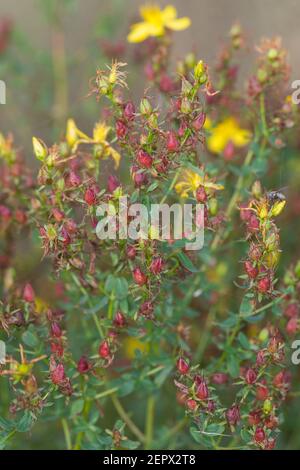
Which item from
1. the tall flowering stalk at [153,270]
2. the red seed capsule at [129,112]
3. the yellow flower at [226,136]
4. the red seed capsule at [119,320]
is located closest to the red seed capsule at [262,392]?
the tall flowering stalk at [153,270]

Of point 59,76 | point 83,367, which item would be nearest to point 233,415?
point 83,367

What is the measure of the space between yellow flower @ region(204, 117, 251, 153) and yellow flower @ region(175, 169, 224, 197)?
39cm

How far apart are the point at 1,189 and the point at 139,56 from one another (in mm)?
628

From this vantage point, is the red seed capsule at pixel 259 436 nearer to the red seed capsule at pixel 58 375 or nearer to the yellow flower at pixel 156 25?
the red seed capsule at pixel 58 375

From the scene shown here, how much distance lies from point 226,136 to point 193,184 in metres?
0.55

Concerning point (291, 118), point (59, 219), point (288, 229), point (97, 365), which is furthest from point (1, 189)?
point (288, 229)

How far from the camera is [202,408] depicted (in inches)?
44.0

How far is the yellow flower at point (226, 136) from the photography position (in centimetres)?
165

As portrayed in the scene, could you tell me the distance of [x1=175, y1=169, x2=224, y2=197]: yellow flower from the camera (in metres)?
1.16

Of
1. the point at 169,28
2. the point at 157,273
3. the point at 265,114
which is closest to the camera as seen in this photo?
the point at 157,273

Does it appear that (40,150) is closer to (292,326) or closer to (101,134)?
(101,134)

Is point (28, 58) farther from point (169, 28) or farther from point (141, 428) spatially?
point (141, 428)

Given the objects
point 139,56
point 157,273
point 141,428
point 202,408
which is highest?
point 139,56
